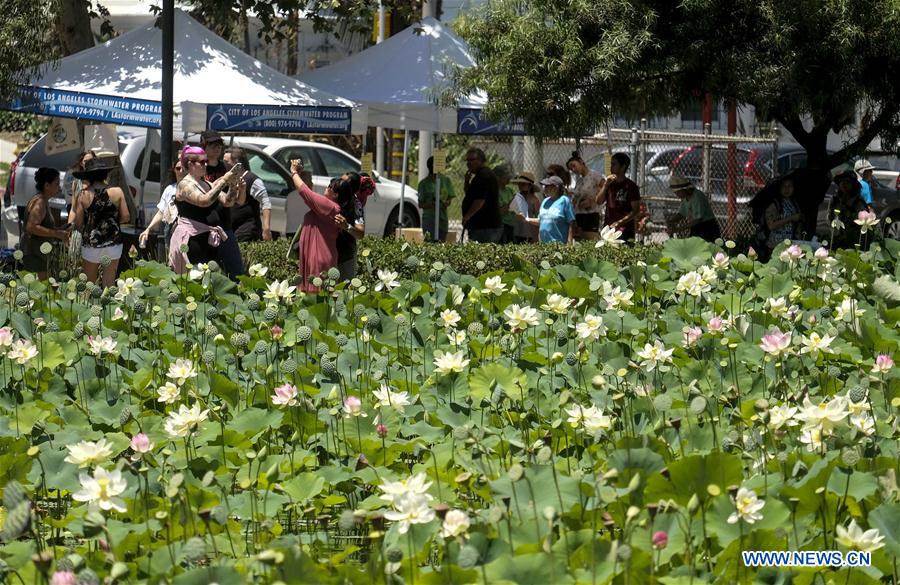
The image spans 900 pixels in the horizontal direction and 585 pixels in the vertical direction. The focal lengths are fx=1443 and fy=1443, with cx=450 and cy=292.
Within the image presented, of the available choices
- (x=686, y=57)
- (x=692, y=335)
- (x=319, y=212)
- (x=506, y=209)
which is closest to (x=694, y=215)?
(x=686, y=57)

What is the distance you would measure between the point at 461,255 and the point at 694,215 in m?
2.72

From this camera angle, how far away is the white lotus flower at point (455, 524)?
3.27 meters

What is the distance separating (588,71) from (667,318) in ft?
20.8

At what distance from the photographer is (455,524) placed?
10.8ft

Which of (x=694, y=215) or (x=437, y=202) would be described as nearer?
(x=694, y=215)

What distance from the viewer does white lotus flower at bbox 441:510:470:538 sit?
327 centimetres

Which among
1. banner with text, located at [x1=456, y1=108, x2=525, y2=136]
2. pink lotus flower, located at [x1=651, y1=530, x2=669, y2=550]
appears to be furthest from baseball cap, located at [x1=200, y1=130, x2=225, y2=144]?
pink lotus flower, located at [x1=651, y1=530, x2=669, y2=550]

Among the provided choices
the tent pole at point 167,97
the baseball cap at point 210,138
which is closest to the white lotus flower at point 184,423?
the baseball cap at point 210,138

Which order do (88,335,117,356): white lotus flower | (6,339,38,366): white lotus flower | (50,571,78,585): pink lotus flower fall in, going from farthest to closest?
(88,335,117,356): white lotus flower → (6,339,38,366): white lotus flower → (50,571,78,585): pink lotus flower

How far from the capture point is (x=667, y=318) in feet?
23.0

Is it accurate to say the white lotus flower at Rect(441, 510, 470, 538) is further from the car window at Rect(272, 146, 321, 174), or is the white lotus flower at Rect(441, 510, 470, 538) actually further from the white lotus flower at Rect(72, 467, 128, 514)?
the car window at Rect(272, 146, 321, 174)

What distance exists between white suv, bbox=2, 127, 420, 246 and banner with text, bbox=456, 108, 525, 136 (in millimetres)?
1786

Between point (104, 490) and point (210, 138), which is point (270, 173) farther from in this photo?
point (104, 490)

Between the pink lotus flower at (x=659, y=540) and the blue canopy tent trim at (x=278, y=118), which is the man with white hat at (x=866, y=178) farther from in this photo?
the pink lotus flower at (x=659, y=540)
